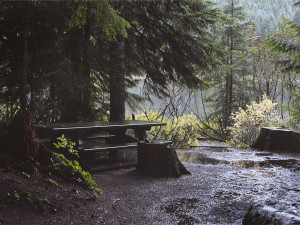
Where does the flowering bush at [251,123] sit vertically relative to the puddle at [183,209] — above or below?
above

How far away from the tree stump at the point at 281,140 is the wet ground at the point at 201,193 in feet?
6.48

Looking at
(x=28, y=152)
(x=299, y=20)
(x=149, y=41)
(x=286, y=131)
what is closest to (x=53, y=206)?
(x=28, y=152)

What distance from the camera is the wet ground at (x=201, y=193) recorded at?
404 centimetres

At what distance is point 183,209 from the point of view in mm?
4324

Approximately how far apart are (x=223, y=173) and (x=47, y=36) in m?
5.37

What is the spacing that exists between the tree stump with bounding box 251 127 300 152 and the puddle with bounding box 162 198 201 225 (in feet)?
20.4

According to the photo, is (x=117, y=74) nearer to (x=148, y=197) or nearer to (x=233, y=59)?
(x=148, y=197)

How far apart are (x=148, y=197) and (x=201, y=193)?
90 cm

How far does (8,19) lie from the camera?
7.14 m

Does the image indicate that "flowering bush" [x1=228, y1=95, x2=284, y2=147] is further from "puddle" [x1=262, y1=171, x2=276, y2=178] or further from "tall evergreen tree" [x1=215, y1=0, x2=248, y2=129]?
"puddle" [x1=262, y1=171, x2=276, y2=178]

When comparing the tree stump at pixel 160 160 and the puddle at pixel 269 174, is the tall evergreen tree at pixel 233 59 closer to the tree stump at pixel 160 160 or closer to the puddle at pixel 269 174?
the puddle at pixel 269 174

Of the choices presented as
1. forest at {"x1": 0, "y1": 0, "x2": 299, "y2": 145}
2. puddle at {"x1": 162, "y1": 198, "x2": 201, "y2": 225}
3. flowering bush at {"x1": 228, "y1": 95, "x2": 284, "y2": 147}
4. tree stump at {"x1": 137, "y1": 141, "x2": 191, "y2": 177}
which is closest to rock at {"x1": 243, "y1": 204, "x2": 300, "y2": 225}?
puddle at {"x1": 162, "y1": 198, "x2": 201, "y2": 225}

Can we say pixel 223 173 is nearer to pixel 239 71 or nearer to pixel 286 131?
pixel 286 131

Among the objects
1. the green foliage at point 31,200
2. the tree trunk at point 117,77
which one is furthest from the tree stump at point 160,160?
the green foliage at point 31,200
